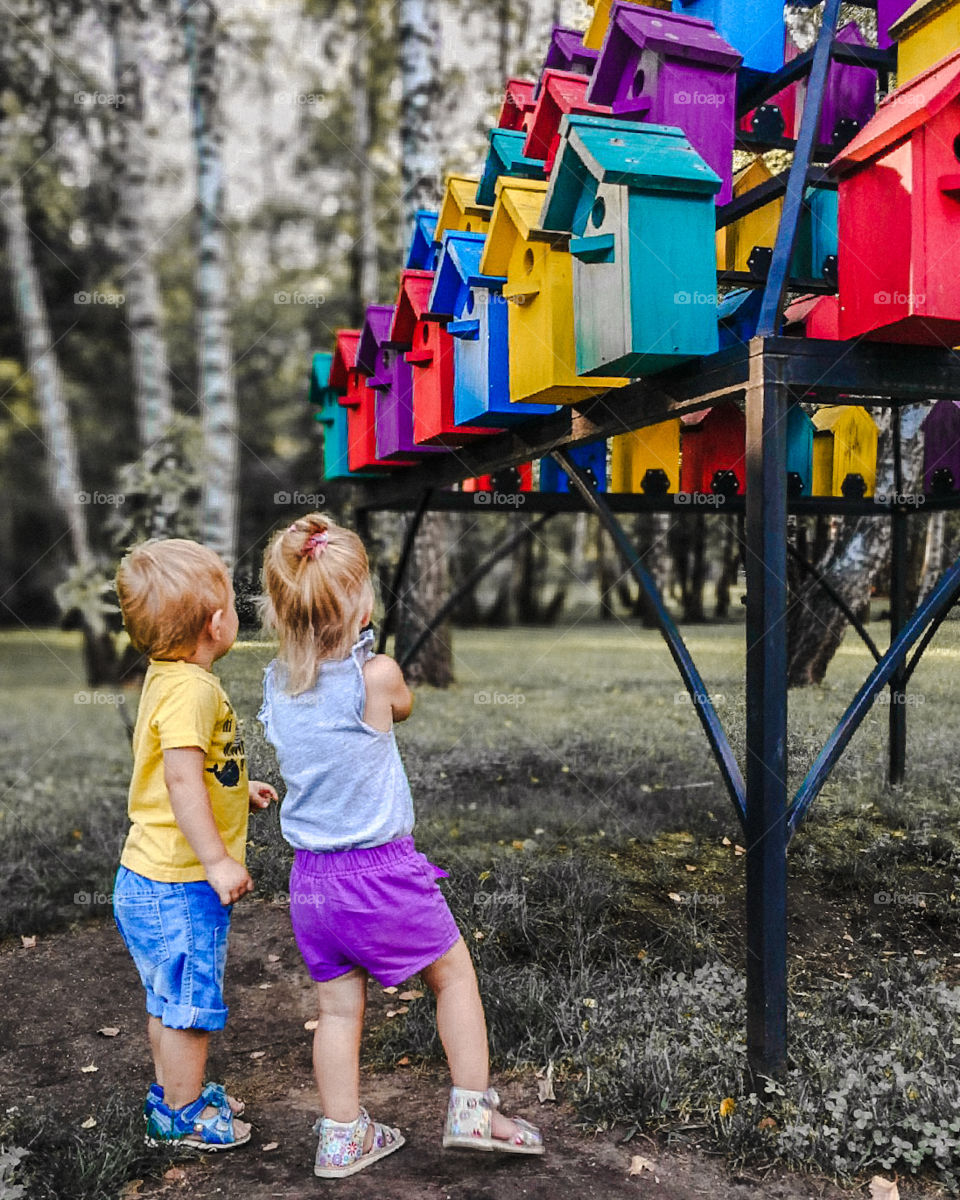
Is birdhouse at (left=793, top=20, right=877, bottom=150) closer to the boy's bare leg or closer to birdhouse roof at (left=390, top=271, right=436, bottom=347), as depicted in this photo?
birdhouse roof at (left=390, top=271, right=436, bottom=347)

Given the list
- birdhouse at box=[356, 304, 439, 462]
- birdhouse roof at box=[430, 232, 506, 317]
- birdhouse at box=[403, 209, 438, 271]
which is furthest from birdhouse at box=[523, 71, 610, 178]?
birdhouse at box=[356, 304, 439, 462]

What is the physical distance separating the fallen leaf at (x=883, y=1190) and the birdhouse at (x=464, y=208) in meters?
2.86

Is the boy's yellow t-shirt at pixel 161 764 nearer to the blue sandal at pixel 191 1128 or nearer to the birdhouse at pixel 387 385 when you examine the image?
the blue sandal at pixel 191 1128

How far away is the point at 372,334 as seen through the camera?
4.01 m

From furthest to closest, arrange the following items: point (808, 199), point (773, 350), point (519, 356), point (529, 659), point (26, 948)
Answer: point (529, 659), point (26, 948), point (808, 199), point (519, 356), point (773, 350)

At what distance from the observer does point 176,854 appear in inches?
91.1

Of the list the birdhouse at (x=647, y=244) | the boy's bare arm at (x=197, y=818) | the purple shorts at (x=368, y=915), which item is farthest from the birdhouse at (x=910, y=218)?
the boy's bare arm at (x=197, y=818)

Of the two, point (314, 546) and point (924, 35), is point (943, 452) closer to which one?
point (924, 35)

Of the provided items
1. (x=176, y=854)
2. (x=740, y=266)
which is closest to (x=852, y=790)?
(x=740, y=266)

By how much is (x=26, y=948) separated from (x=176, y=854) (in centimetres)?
199

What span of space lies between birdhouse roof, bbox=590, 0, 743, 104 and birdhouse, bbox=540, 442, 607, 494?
1968mm

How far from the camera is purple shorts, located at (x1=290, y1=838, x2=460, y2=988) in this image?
220cm

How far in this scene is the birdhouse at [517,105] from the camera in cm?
344

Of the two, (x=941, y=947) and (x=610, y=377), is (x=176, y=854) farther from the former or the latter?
(x=941, y=947)
